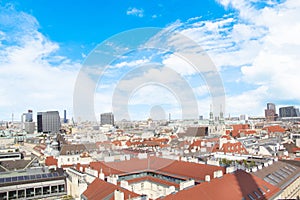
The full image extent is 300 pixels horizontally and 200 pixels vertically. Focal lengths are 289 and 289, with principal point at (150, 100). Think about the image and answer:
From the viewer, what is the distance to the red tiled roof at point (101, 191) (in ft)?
94.5

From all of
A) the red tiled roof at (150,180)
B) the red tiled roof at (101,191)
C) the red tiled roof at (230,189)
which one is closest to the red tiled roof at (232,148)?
the red tiled roof at (150,180)

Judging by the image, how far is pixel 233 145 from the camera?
237ft

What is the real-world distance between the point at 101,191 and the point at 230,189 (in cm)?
1360

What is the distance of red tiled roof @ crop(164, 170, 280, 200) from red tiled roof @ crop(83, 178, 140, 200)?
432cm

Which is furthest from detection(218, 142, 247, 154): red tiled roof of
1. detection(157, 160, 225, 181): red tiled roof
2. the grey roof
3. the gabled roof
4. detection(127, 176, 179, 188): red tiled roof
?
the gabled roof

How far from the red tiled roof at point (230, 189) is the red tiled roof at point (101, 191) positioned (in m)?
4.32

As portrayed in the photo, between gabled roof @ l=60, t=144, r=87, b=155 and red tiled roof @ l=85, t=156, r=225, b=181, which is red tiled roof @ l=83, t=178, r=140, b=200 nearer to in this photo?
red tiled roof @ l=85, t=156, r=225, b=181

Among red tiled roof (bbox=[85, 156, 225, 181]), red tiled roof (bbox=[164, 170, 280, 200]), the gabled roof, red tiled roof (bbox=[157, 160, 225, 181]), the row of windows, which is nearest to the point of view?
red tiled roof (bbox=[164, 170, 280, 200])

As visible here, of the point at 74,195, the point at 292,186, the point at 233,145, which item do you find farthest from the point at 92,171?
the point at 233,145

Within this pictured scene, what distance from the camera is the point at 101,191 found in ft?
102

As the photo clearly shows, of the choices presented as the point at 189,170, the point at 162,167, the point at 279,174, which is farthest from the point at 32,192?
the point at 279,174

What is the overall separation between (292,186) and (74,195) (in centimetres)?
2880

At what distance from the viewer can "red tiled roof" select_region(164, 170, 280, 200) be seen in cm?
2719

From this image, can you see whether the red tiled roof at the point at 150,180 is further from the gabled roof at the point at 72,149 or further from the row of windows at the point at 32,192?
the gabled roof at the point at 72,149
